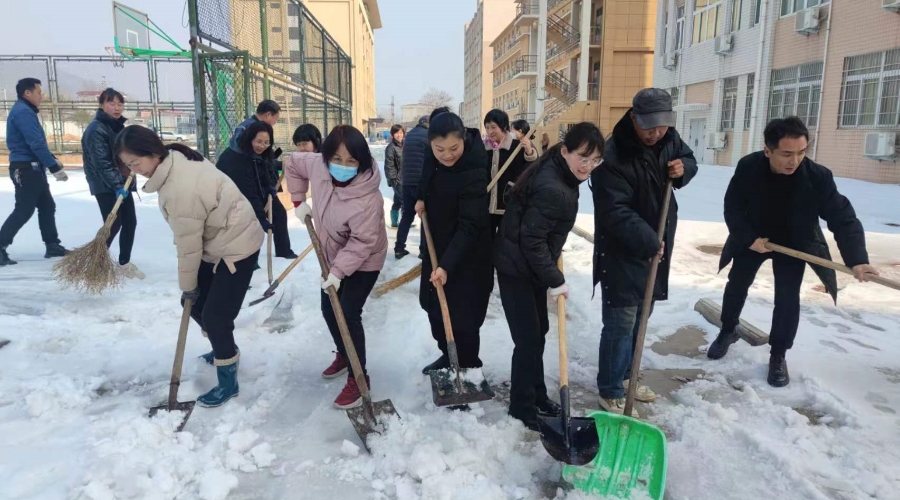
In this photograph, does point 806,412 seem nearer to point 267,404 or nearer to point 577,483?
point 577,483

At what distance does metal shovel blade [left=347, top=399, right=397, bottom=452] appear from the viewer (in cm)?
274

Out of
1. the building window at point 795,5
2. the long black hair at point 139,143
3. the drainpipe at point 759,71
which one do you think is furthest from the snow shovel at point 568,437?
the drainpipe at point 759,71

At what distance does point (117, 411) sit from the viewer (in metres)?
3.01

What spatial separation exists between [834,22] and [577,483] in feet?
49.9

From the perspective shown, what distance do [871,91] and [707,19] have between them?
7967 mm

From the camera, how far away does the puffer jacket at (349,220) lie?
2934 millimetres

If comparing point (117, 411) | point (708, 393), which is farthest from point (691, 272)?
point (117, 411)

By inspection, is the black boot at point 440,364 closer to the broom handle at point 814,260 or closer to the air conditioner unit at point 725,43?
the broom handle at point 814,260

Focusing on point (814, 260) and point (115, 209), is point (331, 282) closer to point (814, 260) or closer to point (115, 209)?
point (814, 260)

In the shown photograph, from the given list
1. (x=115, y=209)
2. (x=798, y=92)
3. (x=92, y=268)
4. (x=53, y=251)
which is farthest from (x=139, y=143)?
(x=798, y=92)

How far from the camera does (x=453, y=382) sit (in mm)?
2982

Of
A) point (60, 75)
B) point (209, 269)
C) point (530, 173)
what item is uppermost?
point (60, 75)

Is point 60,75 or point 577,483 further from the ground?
point 60,75

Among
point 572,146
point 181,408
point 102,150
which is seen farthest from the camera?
point 102,150
